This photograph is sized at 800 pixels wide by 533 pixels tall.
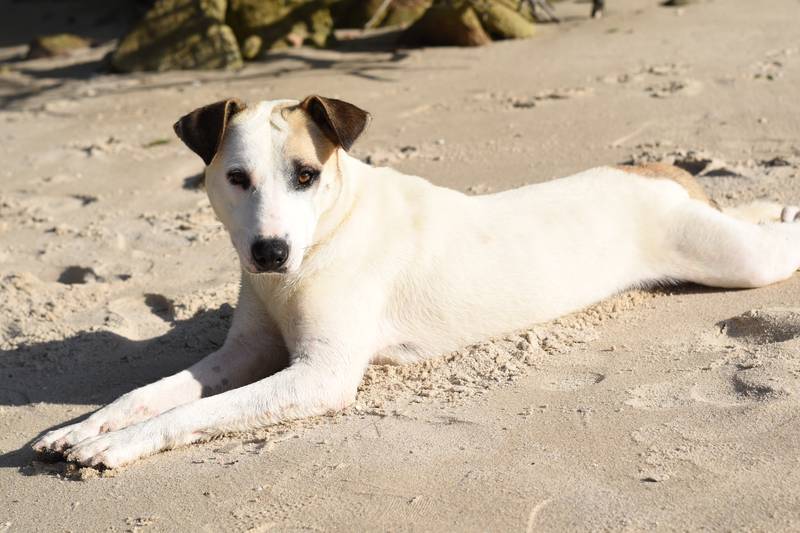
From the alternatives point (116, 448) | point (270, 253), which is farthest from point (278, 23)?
point (116, 448)

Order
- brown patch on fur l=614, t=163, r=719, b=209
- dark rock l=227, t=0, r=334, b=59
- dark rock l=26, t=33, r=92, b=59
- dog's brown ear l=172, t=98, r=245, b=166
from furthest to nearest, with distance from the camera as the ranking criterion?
dark rock l=26, t=33, r=92, b=59 → dark rock l=227, t=0, r=334, b=59 → brown patch on fur l=614, t=163, r=719, b=209 → dog's brown ear l=172, t=98, r=245, b=166

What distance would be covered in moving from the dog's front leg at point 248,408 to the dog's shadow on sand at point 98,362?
0.76 m

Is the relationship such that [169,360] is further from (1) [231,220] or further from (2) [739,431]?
(2) [739,431]

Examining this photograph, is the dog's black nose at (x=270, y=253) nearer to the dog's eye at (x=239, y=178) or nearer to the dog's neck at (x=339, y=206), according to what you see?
the dog's eye at (x=239, y=178)

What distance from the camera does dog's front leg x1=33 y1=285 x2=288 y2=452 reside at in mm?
4746

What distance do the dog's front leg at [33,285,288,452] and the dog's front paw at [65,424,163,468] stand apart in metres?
0.19

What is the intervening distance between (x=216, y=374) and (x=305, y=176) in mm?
1077

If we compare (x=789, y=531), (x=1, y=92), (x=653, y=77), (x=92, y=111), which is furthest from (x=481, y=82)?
(x=789, y=531)

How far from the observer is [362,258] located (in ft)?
16.9

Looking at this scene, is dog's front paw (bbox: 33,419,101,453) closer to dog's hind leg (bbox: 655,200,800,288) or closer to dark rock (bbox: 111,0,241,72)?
dog's hind leg (bbox: 655,200,800,288)

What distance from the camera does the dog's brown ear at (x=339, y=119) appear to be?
486 centimetres

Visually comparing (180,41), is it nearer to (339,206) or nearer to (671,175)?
(671,175)

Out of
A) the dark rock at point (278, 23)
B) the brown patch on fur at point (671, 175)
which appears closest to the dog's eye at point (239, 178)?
the brown patch on fur at point (671, 175)

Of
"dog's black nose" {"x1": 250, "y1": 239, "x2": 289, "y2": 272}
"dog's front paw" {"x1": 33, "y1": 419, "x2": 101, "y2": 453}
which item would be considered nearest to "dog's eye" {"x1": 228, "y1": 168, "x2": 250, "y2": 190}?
"dog's black nose" {"x1": 250, "y1": 239, "x2": 289, "y2": 272}
